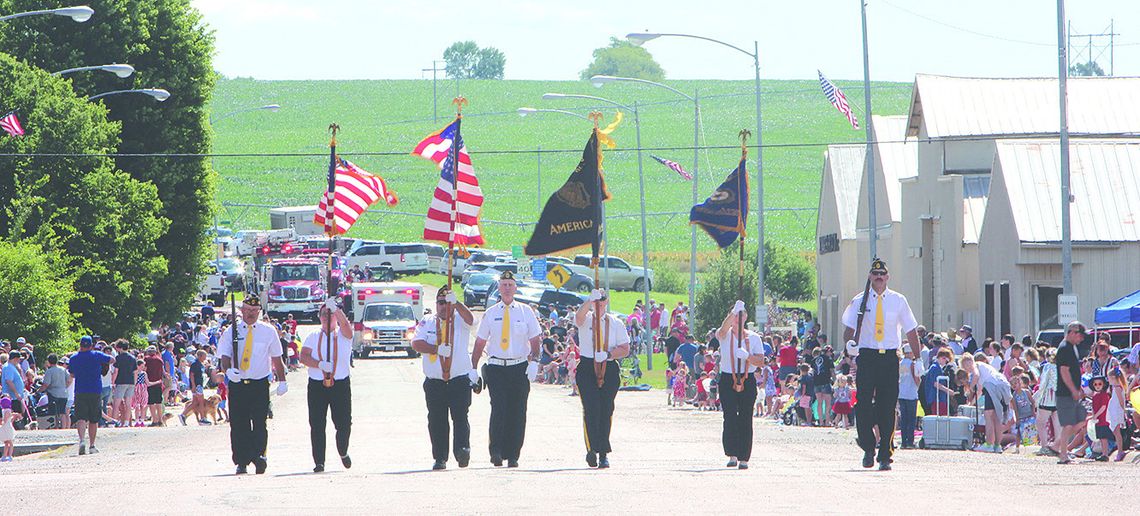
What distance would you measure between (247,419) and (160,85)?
34.2m

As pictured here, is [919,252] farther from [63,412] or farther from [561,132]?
[561,132]

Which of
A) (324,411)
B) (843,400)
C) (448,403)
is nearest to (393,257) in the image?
(843,400)

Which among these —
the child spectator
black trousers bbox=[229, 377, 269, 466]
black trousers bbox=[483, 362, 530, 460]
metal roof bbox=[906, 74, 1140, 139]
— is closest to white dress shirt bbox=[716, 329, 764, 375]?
black trousers bbox=[483, 362, 530, 460]

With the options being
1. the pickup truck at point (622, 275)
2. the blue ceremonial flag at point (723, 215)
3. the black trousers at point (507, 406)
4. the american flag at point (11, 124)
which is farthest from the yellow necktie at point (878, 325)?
the pickup truck at point (622, 275)

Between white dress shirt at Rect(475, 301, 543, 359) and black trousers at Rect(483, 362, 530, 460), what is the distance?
0.45 ft

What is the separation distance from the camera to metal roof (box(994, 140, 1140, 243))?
35.4 m

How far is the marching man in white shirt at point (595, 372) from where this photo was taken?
1608cm

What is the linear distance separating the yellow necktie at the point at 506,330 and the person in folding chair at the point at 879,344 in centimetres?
319

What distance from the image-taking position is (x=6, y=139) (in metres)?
39.5

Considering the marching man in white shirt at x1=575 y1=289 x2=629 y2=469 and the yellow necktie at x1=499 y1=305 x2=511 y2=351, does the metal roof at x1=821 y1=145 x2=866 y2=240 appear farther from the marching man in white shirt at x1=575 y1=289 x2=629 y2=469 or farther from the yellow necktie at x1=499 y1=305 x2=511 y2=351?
the yellow necktie at x1=499 y1=305 x2=511 y2=351

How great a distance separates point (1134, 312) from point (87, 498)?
59.5 ft

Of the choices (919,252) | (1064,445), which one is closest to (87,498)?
(1064,445)

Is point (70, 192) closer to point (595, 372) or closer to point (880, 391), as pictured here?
point (595, 372)

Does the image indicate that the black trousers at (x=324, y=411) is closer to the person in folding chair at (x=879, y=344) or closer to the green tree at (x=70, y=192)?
the person in folding chair at (x=879, y=344)
